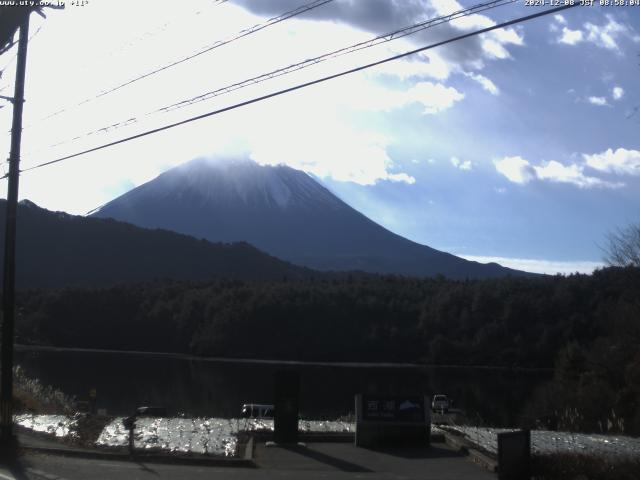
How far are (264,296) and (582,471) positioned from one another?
99.2 m

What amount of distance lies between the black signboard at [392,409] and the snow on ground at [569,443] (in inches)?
49.6

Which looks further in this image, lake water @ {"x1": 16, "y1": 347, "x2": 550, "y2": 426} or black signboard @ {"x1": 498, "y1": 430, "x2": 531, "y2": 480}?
lake water @ {"x1": 16, "y1": 347, "x2": 550, "y2": 426}

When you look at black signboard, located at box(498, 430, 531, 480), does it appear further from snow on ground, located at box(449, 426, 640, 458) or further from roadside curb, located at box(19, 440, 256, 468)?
roadside curb, located at box(19, 440, 256, 468)

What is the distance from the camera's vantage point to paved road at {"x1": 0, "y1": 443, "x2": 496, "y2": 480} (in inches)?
489

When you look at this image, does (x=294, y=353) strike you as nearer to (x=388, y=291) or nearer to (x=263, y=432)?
(x=388, y=291)

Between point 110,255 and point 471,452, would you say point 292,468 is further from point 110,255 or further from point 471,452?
point 110,255

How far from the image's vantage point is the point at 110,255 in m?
160

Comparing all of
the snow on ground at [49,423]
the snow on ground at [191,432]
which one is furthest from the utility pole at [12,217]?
the snow on ground at [191,432]

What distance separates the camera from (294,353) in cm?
9925

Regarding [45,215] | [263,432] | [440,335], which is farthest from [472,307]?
[45,215]

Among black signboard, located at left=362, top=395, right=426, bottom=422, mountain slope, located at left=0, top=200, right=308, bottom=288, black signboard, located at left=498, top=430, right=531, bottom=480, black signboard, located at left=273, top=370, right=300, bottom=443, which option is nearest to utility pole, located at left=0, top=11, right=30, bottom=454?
black signboard, located at left=273, top=370, right=300, bottom=443

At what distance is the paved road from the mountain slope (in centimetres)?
13471

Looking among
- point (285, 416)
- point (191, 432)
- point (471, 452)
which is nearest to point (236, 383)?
point (191, 432)

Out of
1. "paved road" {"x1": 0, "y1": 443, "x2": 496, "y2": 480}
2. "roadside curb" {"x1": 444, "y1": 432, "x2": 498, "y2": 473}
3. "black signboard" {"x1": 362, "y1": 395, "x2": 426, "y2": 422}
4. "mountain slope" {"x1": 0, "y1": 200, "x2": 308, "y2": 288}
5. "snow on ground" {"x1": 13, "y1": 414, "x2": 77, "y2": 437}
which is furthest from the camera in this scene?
"mountain slope" {"x1": 0, "y1": 200, "x2": 308, "y2": 288}
